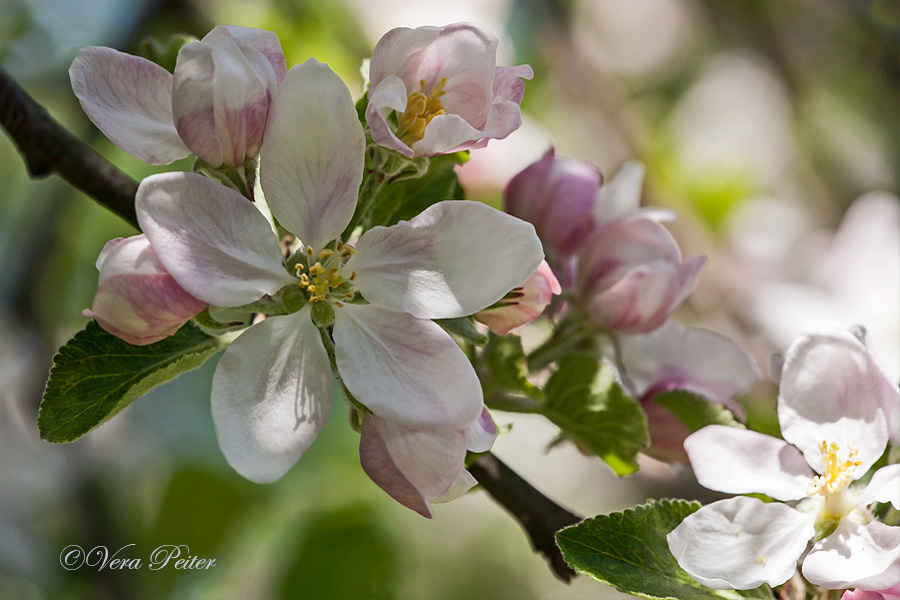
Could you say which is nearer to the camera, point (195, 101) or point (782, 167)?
point (195, 101)

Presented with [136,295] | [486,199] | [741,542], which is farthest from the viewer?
[486,199]

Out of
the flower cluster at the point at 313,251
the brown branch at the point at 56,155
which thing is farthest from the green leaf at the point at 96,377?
the brown branch at the point at 56,155

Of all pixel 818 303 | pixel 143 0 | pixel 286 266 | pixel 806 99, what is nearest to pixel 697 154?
pixel 806 99

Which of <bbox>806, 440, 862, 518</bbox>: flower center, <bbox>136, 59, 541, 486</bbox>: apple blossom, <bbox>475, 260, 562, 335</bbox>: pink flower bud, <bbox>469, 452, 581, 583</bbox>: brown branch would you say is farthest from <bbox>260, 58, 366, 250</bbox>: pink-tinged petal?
<bbox>806, 440, 862, 518</bbox>: flower center

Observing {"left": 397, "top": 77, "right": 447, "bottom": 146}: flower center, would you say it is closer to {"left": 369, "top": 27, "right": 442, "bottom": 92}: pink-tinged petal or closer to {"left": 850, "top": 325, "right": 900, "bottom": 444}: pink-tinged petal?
{"left": 369, "top": 27, "right": 442, "bottom": 92}: pink-tinged petal

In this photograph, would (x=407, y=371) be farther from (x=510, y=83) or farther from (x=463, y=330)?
(x=510, y=83)

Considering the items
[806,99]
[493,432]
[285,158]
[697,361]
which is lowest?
[806,99]

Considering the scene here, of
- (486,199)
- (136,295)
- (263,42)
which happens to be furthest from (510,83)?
(486,199)

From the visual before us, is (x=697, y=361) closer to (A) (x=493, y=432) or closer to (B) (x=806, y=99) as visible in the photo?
(A) (x=493, y=432)
